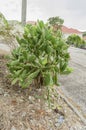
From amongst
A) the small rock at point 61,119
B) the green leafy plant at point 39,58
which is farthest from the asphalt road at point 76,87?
the green leafy plant at point 39,58

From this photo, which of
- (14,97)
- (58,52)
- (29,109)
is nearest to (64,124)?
(29,109)

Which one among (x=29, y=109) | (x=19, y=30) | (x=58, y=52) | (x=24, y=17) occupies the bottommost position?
(x=29, y=109)

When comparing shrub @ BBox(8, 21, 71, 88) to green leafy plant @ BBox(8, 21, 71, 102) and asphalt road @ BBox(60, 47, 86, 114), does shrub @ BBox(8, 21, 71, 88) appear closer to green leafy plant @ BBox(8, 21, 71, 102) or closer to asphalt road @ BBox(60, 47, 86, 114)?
green leafy plant @ BBox(8, 21, 71, 102)

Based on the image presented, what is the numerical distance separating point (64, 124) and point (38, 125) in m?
0.46

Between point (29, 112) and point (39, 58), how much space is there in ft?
3.00

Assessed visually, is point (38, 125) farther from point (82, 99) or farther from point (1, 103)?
point (82, 99)

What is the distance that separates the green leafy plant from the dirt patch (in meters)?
0.29

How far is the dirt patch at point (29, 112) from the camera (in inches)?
129

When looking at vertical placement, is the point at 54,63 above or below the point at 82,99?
above

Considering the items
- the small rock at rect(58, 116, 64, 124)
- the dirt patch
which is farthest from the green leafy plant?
the small rock at rect(58, 116, 64, 124)

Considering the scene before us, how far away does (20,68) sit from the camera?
144 inches

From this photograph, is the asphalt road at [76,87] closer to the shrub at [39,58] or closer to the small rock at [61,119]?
the small rock at [61,119]

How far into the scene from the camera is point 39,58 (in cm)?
362

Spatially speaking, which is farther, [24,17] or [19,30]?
[24,17]
